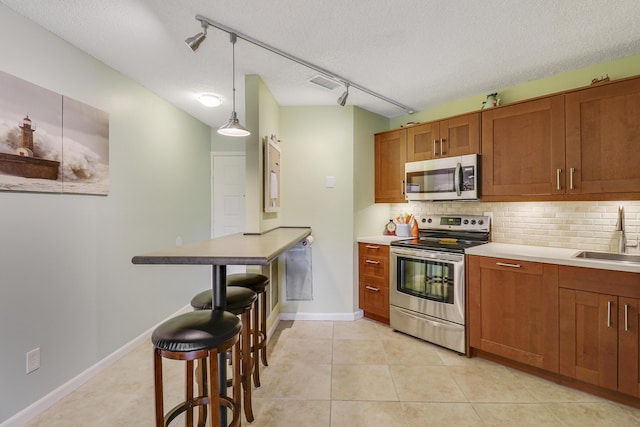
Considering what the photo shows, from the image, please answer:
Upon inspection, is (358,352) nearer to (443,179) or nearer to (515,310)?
(515,310)

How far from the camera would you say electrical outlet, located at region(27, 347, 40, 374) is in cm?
181

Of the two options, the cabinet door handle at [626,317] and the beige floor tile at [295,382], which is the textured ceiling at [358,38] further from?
the beige floor tile at [295,382]

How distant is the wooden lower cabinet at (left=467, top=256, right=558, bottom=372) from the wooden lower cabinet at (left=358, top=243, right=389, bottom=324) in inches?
35.1

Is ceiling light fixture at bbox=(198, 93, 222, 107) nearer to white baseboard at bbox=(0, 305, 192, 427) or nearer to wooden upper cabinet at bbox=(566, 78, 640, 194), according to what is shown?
white baseboard at bbox=(0, 305, 192, 427)

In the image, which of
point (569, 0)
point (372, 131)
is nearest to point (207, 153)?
point (372, 131)

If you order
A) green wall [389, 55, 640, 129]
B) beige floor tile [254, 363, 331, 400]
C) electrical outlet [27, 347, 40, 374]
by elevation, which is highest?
green wall [389, 55, 640, 129]

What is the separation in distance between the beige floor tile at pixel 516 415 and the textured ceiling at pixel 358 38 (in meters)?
2.46

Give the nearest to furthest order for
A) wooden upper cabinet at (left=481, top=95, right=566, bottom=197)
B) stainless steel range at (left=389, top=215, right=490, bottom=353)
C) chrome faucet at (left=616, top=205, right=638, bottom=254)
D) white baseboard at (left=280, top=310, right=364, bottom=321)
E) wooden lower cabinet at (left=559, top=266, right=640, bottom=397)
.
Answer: wooden lower cabinet at (left=559, top=266, right=640, bottom=397), chrome faucet at (left=616, top=205, right=638, bottom=254), wooden upper cabinet at (left=481, top=95, right=566, bottom=197), stainless steel range at (left=389, top=215, right=490, bottom=353), white baseboard at (left=280, top=310, right=364, bottom=321)

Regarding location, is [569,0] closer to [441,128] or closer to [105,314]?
[441,128]

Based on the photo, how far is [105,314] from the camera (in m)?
2.40

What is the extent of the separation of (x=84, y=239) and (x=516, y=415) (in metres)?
3.17

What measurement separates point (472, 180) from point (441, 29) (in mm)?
1393

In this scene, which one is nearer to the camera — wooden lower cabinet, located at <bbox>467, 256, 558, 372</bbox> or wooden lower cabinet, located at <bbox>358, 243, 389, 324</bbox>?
wooden lower cabinet, located at <bbox>467, 256, 558, 372</bbox>

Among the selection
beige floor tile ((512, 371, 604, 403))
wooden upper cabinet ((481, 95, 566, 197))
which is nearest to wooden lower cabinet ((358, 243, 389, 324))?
wooden upper cabinet ((481, 95, 566, 197))
